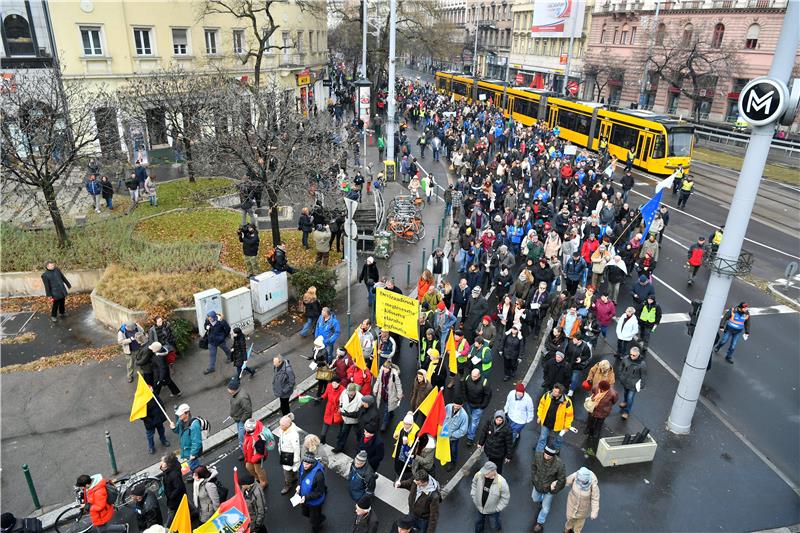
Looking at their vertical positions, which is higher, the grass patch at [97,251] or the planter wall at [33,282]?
the grass patch at [97,251]

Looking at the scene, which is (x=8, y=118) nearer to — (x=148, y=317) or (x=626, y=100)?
(x=148, y=317)

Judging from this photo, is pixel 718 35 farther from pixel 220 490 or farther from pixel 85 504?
pixel 85 504

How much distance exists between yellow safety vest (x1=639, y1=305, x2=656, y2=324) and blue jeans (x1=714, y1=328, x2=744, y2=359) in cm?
183

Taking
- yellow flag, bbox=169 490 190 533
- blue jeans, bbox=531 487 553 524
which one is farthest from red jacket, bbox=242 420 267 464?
blue jeans, bbox=531 487 553 524

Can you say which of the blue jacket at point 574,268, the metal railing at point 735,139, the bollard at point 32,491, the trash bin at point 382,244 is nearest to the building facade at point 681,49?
the metal railing at point 735,139

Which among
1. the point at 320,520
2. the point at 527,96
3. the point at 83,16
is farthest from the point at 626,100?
the point at 320,520

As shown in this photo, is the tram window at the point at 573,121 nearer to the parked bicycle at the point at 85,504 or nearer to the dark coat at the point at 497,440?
the dark coat at the point at 497,440

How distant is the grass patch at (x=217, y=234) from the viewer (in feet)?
53.9

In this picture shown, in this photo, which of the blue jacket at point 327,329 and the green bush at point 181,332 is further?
the green bush at point 181,332

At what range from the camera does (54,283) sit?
13836mm

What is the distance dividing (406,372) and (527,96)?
33135mm

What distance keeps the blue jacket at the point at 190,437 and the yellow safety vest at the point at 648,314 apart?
9476 mm

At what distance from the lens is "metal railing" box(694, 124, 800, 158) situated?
39.0 m

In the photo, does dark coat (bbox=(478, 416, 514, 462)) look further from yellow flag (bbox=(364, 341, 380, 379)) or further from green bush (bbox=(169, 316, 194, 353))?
green bush (bbox=(169, 316, 194, 353))
